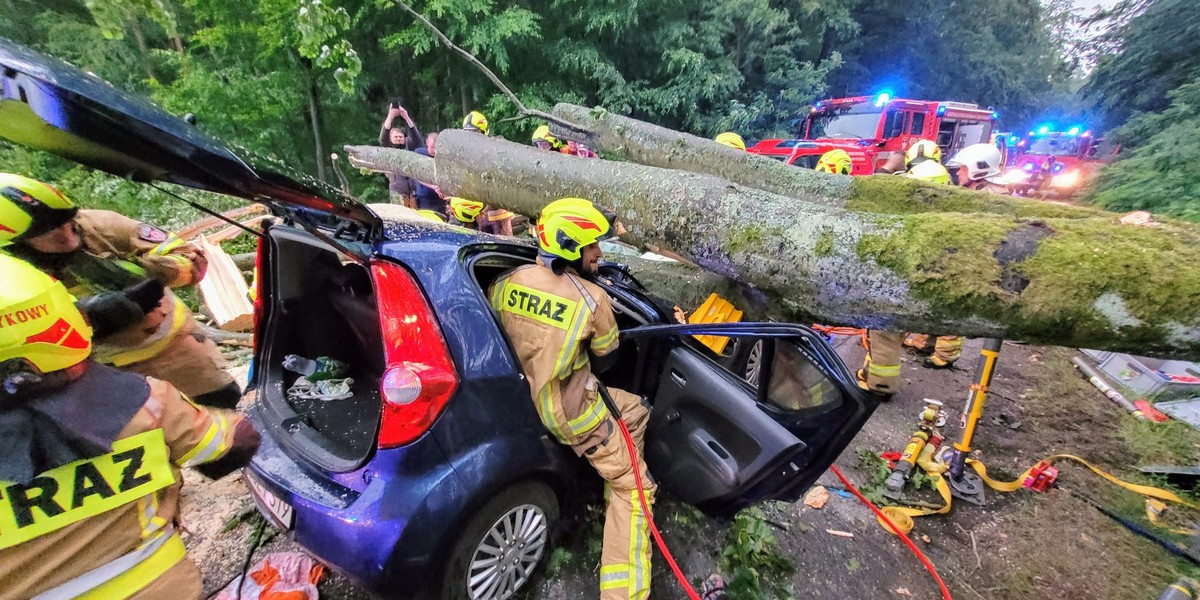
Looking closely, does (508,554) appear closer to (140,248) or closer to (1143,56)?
(140,248)

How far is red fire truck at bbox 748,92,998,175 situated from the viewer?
31.6 feet

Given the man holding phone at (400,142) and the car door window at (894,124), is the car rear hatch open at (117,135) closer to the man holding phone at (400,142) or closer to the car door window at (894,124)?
the man holding phone at (400,142)

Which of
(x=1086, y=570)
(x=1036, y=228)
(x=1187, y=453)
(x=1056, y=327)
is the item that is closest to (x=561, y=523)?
(x=1056, y=327)

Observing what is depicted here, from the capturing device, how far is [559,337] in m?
1.76

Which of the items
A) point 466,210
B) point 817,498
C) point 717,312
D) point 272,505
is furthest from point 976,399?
point 466,210

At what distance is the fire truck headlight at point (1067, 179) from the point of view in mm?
11729

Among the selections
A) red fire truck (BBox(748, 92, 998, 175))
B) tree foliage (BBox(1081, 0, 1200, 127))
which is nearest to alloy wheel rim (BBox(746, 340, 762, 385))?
red fire truck (BBox(748, 92, 998, 175))

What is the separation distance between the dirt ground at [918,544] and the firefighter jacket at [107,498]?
0.82 meters

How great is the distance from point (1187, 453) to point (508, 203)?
4675mm

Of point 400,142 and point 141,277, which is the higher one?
point 400,142

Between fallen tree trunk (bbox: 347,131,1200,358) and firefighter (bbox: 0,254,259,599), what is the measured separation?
66.6 inches

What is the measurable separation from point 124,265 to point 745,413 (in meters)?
2.84

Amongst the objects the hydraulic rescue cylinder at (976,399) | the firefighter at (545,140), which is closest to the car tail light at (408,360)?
the hydraulic rescue cylinder at (976,399)

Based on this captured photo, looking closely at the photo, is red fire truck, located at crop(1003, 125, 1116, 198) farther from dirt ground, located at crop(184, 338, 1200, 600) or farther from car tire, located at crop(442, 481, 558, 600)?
car tire, located at crop(442, 481, 558, 600)
